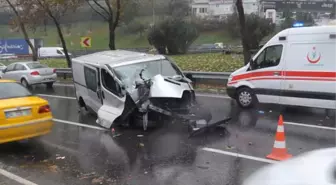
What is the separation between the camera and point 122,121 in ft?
31.3

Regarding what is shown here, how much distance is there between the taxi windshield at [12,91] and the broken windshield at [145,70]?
2.28m

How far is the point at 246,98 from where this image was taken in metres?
11.6

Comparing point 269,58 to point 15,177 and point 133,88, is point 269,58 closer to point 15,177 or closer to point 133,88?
point 133,88

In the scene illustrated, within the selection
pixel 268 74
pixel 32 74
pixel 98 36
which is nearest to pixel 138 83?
pixel 268 74

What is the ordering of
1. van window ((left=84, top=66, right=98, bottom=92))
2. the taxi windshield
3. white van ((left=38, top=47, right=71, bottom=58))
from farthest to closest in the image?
1. white van ((left=38, top=47, right=71, bottom=58))
2. van window ((left=84, top=66, right=98, bottom=92))
3. the taxi windshield

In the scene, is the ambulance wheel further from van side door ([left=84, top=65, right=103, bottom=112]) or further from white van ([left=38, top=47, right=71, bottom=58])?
white van ([left=38, top=47, right=71, bottom=58])

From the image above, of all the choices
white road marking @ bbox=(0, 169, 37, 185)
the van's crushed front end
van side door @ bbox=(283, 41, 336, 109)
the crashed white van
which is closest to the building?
van side door @ bbox=(283, 41, 336, 109)

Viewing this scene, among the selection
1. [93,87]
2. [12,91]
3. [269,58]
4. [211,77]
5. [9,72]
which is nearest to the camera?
[12,91]

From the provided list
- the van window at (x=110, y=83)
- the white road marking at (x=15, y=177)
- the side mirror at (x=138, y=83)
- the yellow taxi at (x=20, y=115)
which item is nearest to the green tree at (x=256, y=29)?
the van window at (x=110, y=83)

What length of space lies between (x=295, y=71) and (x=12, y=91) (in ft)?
23.0

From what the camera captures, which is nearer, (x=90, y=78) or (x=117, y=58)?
(x=117, y=58)

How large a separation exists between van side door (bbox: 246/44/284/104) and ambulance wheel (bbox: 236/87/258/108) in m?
0.18

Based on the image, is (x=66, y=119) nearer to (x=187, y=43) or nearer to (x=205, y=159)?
(x=205, y=159)

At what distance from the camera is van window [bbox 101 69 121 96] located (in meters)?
9.88
